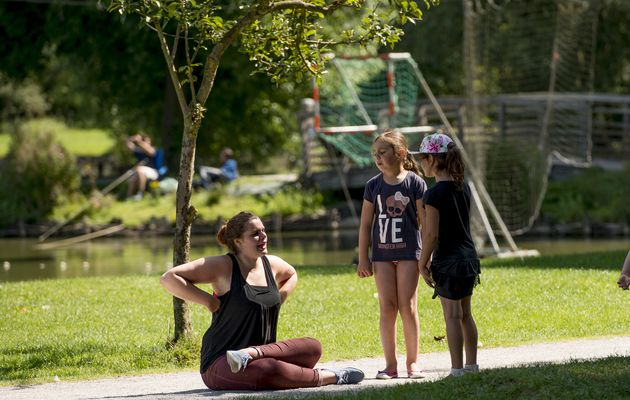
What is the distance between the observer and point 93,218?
98.6ft

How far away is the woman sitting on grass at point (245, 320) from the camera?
7680 millimetres

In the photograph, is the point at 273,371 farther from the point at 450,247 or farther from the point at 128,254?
the point at 128,254

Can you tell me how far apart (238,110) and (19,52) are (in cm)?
611

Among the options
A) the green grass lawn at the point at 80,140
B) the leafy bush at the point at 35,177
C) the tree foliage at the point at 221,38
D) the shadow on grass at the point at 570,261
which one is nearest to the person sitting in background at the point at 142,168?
the leafy bush at the point at 35,177

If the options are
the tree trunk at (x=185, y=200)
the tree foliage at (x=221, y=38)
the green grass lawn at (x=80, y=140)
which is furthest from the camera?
the green grass lawn at (x=80, y=140)

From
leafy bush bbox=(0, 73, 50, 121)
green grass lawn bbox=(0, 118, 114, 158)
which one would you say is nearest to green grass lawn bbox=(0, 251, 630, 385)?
green grass lawn bbox=(0, 118, 114, 158)

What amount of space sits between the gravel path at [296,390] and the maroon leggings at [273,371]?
0.07 meters

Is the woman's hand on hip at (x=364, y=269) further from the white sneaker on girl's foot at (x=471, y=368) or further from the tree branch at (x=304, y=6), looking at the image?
the tree branch at (x=304, y=6)

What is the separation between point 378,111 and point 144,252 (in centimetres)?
586

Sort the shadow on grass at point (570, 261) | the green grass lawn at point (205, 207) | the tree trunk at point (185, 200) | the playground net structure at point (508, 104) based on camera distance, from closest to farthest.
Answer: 1. the tree trunk at point (185, 200)
2. the shadow on grass at point (570, 261)
3. the playground net structure at point (508, 104)
4. the green grass lawn at point (205, 207)

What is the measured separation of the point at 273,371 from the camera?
771cm

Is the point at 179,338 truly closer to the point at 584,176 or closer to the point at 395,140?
the point at 395,140

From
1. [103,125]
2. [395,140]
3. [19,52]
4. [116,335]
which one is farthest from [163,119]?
[395,140]

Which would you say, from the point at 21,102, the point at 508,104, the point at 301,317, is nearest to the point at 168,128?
the point at 508,104
